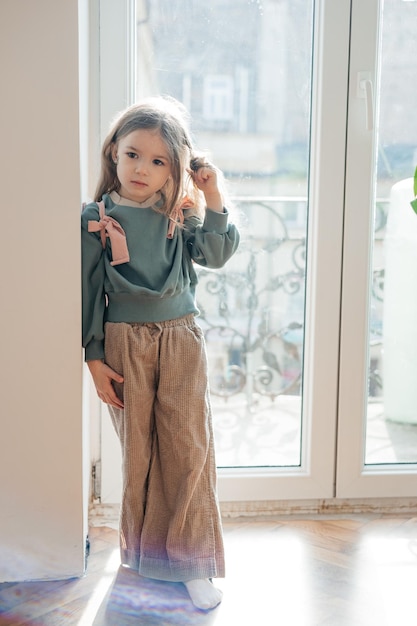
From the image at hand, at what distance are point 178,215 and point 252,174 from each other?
0.45 metres

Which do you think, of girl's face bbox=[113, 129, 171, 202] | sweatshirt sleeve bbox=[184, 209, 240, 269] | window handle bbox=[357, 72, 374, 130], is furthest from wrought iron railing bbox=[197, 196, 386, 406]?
girl's face bbox=[113, 129, 171, 202]

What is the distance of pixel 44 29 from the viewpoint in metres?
1.52

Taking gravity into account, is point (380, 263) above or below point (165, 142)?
below

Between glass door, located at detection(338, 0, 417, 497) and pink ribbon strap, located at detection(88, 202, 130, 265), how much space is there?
700mm

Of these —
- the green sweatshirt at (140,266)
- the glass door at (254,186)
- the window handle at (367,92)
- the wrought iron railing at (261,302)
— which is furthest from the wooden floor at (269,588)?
the window handle at (367,92)

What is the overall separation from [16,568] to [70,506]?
175 millimetres

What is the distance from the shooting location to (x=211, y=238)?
5.32 ft

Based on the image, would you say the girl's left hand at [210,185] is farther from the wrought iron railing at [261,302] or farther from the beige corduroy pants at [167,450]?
the wrought iron railing at [261,302]

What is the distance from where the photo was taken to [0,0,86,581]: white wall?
1528 millimetres

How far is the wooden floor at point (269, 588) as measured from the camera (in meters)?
1.54

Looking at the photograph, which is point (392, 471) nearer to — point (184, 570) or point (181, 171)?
point (184, 570)

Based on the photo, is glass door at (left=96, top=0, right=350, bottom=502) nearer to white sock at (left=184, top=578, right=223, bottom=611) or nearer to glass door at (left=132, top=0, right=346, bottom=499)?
glass door at (left=132, top=0, right=346, bottom=499)

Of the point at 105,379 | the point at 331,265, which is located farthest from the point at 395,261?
the point at 105,379

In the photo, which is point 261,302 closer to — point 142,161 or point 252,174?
point 252,174
